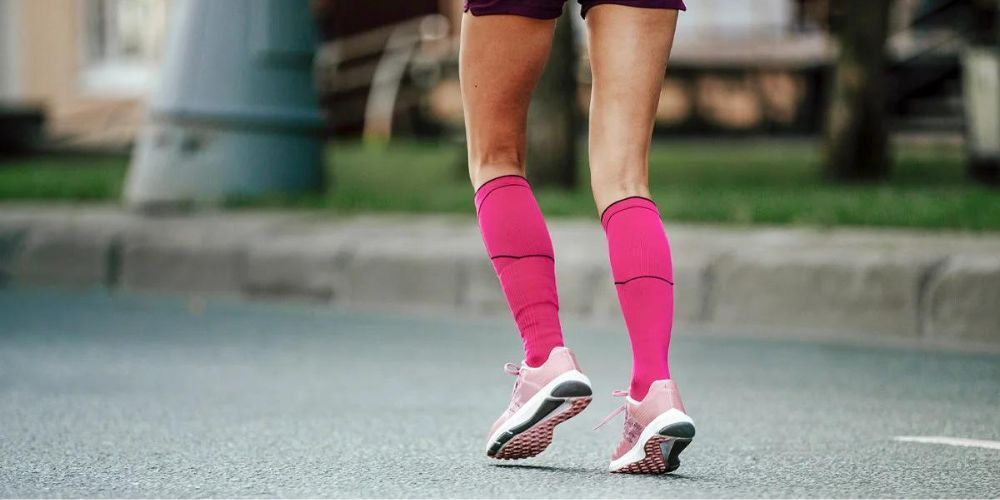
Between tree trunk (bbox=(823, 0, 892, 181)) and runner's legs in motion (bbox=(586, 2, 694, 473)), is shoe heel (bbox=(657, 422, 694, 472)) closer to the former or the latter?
runner's legs in motion (bbox=(586, 2, 694, 473))

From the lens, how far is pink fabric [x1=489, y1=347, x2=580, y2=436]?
339 cm

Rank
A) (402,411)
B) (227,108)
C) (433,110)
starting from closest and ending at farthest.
Answer: (402,411)
(227,108)
(433,110)

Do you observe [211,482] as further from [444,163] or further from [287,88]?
[444,163]

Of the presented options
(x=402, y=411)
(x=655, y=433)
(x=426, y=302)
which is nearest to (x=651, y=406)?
(x=655, y=433)

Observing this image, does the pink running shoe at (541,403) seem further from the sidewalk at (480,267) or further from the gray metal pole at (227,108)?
the gray metal pole at (227,108)

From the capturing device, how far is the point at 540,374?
340 centimetres

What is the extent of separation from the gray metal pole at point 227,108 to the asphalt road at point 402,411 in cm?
Result: 192

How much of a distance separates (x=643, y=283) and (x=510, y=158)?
1.26 feet

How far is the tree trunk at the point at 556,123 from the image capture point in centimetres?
1024

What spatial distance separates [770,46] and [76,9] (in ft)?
27.1

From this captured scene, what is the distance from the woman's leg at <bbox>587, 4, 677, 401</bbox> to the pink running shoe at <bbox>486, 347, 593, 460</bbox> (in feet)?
0.39

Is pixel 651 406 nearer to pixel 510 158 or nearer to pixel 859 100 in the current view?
pixel 510 158

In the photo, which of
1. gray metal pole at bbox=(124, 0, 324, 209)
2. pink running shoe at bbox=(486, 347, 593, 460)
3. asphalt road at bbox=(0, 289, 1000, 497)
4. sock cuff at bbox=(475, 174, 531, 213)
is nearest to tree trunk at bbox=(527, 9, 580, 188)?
gray metal pole at bbox=(124, 0, 324, 209)

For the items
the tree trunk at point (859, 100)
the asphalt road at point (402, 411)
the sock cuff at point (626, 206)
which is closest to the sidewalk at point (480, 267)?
the asphalt road at point (402, 411)
